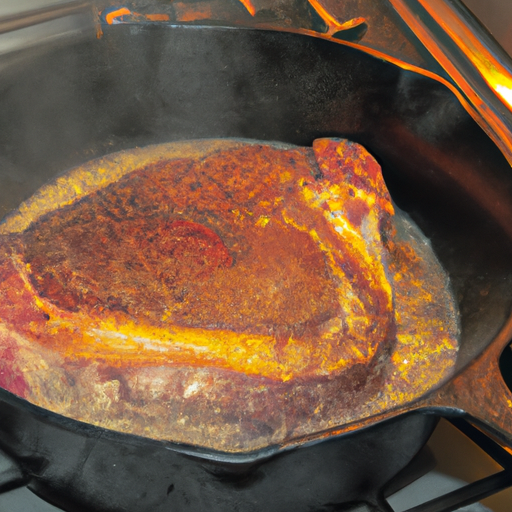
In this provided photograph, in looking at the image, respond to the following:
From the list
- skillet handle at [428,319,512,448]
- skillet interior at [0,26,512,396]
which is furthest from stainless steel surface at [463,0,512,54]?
skillet handle at [428,319,512,448]

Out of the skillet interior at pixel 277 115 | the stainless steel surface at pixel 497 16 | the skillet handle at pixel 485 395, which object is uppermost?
the stainless steel surface at pixel 497 16

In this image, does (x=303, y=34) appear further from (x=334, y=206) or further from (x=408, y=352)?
(x=408, y=352)

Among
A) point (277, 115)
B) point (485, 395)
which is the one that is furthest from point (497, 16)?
point (485, 395)

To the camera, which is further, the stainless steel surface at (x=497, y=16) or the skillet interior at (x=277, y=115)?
the skillet interior at (x=277, y=115)

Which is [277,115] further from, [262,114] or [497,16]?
[497,16]

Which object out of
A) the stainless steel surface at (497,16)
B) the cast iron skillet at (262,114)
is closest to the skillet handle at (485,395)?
the cast iron skillet at (262,114)

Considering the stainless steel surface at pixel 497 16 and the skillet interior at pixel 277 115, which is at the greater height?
the stainless steel surface at pixel 497 16

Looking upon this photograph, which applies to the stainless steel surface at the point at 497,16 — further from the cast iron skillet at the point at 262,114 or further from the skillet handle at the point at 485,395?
the skillet handle at the point at 485,395

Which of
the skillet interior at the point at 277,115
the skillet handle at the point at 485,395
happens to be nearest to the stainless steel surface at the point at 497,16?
the skillet interior at the point at 277,115
